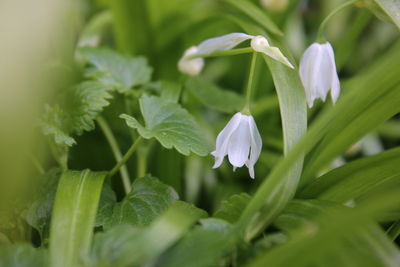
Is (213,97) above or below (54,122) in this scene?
above

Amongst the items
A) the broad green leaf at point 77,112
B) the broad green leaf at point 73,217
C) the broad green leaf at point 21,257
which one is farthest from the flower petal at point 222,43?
the broad green leaf at point 21,257

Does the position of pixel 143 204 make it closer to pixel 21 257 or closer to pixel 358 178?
pixel 21 257

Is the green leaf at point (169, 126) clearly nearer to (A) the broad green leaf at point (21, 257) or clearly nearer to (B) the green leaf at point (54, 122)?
(B) the green leaf at point (54, 122)

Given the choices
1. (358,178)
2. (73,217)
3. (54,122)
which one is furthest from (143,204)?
(358,178)

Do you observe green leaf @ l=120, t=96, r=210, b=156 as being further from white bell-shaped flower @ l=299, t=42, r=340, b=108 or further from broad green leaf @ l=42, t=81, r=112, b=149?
white bell-shaped flower @ l=299, t=42, r=340, b=108

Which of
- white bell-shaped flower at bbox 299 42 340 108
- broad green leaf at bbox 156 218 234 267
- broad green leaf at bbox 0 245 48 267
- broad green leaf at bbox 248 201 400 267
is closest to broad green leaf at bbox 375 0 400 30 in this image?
white bell-shaped flower at bbox 299 42 340 108
